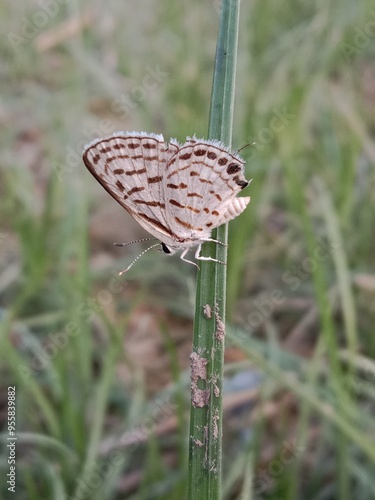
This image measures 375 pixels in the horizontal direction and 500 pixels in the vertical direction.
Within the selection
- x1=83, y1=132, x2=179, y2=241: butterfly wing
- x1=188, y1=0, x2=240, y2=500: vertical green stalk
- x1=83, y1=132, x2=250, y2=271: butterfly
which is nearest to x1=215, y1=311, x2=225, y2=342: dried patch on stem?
x1=188, y1=0, x2=240, y2=500: vertical green stalk

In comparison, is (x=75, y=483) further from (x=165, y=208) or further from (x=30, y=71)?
(x=30, y=71)

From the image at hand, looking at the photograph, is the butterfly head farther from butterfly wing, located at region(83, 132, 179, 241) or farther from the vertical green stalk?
the vertical green stalk

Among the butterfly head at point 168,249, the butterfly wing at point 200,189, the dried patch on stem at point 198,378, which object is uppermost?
the butterfly wing at point 200,189

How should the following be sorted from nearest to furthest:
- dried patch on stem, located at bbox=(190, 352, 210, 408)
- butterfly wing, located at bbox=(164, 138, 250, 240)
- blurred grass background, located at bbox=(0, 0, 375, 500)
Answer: dried patch on stem, located at bbox=(190, 352, 210, 408) → butterfly wing, located at bbox=(164, 138, 250, 240) → blurred grass background, located at bbox=(0, 0, 375, 500)

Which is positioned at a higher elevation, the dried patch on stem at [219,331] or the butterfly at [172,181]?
the butterfly at [172,181]

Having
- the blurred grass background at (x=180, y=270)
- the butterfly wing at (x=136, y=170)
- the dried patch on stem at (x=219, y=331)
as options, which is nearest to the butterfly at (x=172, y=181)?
the butterfly wing at (x=136, y=170)

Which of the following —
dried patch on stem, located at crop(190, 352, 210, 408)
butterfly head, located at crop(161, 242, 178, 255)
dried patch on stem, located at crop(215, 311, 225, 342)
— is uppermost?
butterfly head, located at crop(161, 242, 178, 255)

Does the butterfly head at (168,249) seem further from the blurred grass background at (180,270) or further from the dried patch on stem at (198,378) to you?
the dried patch on stem at (198,378)
